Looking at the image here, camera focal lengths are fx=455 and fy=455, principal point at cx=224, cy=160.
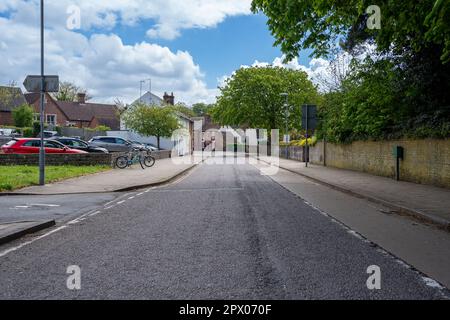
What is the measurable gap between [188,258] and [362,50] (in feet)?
58.3

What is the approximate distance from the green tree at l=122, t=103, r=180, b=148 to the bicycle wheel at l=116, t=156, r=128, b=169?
23007mm

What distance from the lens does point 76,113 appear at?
83562 mm

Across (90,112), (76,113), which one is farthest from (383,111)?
Answer: (90,112)

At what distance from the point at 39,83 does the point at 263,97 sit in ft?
152

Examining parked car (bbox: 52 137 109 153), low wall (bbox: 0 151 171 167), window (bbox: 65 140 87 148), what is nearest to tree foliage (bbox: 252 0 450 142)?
low wall (bbox: 0 151 171 167)

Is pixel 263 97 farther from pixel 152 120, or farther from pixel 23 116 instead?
pixel 23 116

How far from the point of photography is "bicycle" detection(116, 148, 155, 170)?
2629 centimetres

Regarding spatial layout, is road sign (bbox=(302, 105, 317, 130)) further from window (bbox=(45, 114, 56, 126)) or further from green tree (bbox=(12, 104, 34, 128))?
window (bbox=(45, 114, 56, 126))

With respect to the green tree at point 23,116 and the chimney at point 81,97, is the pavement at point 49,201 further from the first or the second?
the chimney at point 81,97

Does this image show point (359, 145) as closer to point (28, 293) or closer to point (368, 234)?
point (368, 234)

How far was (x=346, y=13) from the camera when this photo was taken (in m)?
12.7

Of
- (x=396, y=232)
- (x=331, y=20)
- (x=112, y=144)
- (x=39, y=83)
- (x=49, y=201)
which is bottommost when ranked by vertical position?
(x=396, y=232)

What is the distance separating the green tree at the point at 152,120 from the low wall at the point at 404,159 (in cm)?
2333
